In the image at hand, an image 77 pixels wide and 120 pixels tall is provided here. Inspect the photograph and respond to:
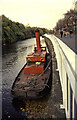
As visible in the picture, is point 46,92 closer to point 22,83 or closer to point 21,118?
point 22,83

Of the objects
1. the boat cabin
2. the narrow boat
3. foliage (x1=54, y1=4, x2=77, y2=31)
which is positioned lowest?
the narrow boat

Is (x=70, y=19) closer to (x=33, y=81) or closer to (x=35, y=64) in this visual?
(x=35, y=64)

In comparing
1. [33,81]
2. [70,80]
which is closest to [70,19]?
[33,81]

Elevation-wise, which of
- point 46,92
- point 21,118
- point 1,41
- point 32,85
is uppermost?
point 1,41

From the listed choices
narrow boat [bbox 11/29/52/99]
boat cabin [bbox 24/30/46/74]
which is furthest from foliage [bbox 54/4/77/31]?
narrow boat [bbox 11/29/52/99]

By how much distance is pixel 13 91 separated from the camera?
13.2 m

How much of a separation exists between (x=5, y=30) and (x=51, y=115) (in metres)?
69.9

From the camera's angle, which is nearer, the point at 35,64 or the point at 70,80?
the point at 70,80

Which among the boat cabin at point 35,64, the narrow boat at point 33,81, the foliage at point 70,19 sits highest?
the foliage at point 70,19

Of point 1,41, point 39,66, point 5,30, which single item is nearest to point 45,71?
point 39,66

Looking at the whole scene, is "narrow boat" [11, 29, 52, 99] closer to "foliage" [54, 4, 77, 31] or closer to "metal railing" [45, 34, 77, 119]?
"metal railing" [45, 34, 77, 119]

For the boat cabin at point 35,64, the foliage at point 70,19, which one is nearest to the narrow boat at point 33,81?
the boat cabin at point 35,64

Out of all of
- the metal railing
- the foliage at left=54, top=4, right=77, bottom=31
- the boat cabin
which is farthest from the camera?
the foliage at left=54, top=4, right=77, bottom=31

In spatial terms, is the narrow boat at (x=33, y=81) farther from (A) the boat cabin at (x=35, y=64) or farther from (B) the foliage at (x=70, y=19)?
(B) the foliage at (x=70, y=19)
